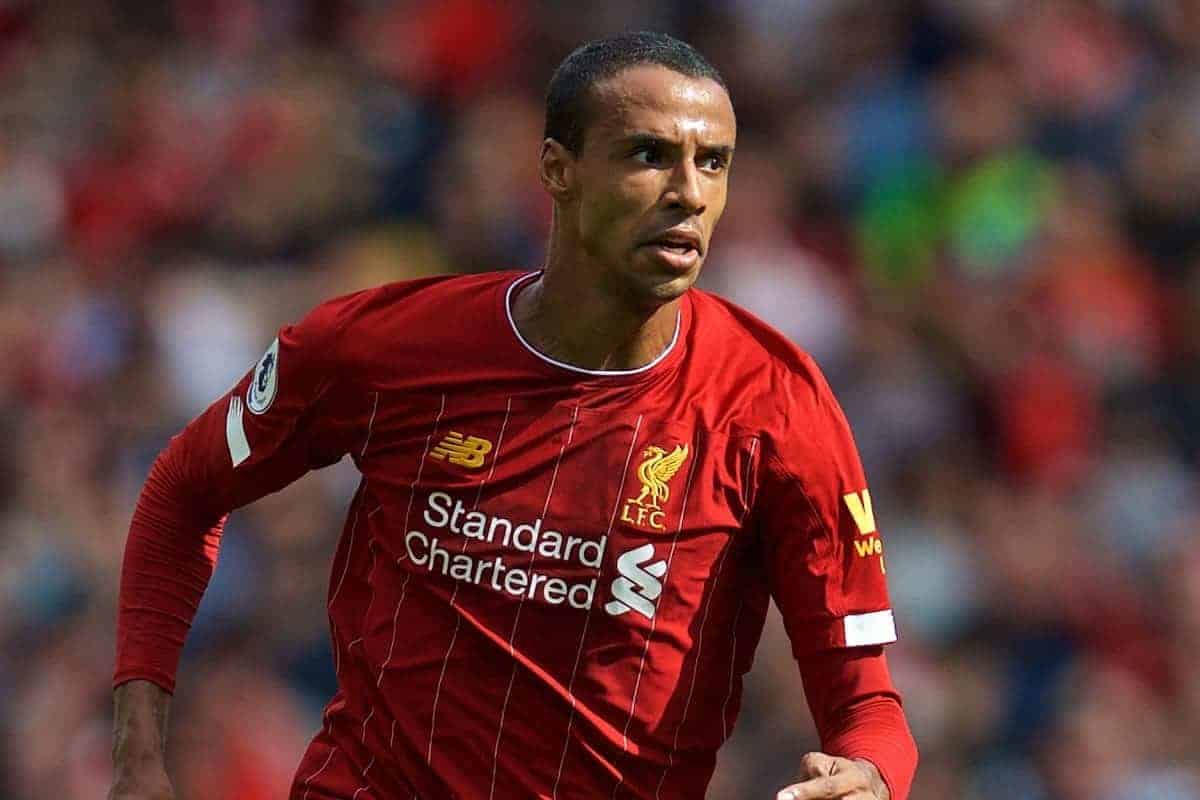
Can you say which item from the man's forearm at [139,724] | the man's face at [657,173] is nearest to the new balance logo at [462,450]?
the man's face at [657,173]

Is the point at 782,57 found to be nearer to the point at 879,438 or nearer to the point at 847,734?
the point at 879,438

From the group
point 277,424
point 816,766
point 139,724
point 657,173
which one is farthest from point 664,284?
point 139,724

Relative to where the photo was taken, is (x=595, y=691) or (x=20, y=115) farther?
(x=20, y=115)

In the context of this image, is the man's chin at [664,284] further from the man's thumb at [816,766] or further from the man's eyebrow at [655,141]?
the man's thumb at [816,766]

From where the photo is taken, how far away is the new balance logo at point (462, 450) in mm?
4172

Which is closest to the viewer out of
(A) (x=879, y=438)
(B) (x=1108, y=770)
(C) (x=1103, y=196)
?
(B) (x=1108, y=770)

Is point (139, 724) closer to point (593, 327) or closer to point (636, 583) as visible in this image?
point (636, 583)

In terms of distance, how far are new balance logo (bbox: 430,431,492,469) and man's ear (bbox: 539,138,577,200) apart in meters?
0.51

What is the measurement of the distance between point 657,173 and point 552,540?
713 millimetres

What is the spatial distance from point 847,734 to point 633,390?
30.1 inches

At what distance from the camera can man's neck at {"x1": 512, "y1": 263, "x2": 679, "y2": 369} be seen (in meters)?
4.21

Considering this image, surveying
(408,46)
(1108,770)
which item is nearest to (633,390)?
(1108,770)

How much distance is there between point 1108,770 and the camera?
307 inches

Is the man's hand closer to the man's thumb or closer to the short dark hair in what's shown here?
the man's thumb
